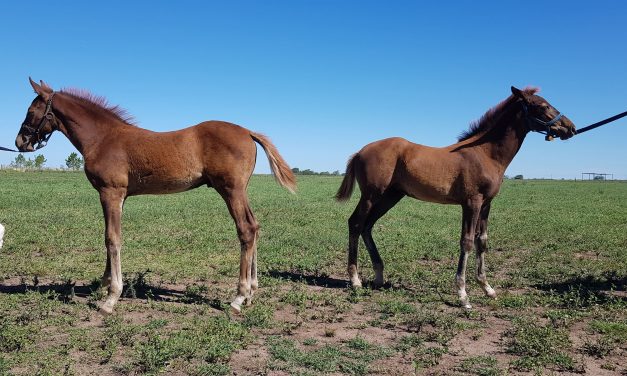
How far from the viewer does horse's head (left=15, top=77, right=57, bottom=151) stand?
6.70m

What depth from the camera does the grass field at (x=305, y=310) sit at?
445cm

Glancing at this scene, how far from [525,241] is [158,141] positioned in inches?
406

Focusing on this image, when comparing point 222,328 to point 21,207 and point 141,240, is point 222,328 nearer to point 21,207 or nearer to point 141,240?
point 141,240

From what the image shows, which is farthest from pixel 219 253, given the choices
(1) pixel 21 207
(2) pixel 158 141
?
(1) pixel 21 207

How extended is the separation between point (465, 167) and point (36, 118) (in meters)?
6.37

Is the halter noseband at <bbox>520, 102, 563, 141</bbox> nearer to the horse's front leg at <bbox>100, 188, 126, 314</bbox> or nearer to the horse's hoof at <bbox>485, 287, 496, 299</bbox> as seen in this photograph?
the horse's hoof at <bbox>485, 287, 496, 299</bbox>

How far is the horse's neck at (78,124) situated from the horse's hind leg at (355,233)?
415cm

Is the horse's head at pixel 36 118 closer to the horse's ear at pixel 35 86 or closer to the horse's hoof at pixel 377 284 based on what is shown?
the horse's ear at pixel 35 86

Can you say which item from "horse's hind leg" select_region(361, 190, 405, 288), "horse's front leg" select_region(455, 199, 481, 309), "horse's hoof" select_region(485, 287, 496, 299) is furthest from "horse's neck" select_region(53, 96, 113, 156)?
"horse's hoof" select_region(485, 287, 496, 299)

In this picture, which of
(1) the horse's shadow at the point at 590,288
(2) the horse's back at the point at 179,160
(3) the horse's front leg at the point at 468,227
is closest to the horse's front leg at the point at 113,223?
(2) the horse's back at the point at 179,160

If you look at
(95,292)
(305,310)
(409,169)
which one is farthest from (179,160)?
(409,169)

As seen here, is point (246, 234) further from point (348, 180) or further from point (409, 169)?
point (409, 169)

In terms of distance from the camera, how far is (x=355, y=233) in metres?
7.93

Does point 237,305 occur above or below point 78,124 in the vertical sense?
below
